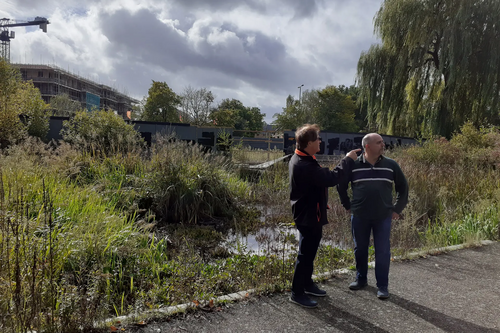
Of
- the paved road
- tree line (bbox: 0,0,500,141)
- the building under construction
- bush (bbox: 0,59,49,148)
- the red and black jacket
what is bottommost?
the paved road

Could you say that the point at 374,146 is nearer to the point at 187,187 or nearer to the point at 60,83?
the point at 187,187

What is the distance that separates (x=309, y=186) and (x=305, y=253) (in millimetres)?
638

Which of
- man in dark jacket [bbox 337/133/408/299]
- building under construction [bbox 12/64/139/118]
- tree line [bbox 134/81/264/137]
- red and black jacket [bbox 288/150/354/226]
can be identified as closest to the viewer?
red and black jacket [bbox 288/150/354/226]

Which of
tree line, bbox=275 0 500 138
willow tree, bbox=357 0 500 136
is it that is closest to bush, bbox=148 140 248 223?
tree line, bbox=275 0 500 138

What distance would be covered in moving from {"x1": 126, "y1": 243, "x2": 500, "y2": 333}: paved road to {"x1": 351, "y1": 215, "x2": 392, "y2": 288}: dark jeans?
0.73 ft

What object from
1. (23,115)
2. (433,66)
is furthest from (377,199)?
(433,66)

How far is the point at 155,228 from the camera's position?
658 centimetres

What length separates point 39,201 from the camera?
5266 millimetres

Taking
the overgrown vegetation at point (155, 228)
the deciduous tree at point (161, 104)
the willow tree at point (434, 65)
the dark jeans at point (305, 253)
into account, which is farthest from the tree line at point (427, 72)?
the deciduous tree at point (161, 104)

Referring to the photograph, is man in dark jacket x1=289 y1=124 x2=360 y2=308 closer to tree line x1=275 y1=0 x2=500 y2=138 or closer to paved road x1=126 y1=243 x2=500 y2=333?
paved road x1=126 y1=243 x2=500 y2=333

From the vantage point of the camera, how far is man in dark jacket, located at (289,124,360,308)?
3.32 m

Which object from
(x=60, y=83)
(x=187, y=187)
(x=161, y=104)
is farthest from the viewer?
(x=60, y=83)

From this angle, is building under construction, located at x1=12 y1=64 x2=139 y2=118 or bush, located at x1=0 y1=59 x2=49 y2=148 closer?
bush, located at x1=0 y1=59 x2=49 y2=148

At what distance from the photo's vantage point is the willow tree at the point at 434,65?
63.0 ft
